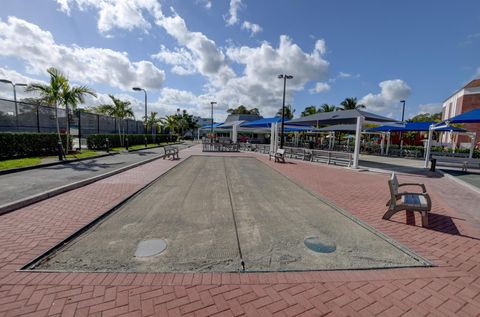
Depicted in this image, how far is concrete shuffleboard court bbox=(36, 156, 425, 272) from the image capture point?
3.13 meters

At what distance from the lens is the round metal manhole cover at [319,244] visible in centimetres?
355

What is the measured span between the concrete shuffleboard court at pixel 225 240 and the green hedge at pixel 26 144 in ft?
34.5

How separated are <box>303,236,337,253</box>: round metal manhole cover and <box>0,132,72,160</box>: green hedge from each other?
14.8 m

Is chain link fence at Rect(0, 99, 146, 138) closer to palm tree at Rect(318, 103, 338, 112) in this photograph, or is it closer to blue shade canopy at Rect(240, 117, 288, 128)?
blue shade canopy at Rect(240, 117, 288, 128)

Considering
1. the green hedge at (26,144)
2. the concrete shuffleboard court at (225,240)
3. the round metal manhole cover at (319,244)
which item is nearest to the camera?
the concrete shuffleboard court at (225,240)

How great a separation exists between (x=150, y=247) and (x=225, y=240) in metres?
1.19

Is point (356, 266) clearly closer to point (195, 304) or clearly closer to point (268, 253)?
point (268, 253)

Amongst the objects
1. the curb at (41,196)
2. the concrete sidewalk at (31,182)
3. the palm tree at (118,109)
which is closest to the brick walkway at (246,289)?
the curb at (41,196)

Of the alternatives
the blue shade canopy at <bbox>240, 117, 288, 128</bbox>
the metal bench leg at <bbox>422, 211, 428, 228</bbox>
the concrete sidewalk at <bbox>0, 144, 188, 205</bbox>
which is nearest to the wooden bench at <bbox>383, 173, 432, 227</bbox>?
the metal bench leg at <bbox>422, 211, 428, 228</bbox>

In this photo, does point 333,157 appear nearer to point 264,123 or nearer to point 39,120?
point 264,123

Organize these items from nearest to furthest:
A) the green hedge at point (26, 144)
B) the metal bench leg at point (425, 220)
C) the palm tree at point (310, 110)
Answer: the metal bench leg at point (425, 220), the green hedge at point (26, 144), the palm tree at point (310, 110)

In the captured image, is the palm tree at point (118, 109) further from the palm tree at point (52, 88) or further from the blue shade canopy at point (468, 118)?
the blue shade canopy at point (468, 118)

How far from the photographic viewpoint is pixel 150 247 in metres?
3.52

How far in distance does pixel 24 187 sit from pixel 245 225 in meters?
6.69
